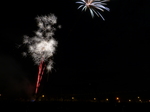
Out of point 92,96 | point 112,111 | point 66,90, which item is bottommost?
point 112,111

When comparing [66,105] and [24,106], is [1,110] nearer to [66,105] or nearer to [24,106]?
[24,106]

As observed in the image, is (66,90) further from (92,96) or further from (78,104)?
(78,104)

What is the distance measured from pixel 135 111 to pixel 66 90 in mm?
22324

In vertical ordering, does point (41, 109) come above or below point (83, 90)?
below

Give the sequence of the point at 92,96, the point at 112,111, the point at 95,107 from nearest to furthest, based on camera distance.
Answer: the point at 112,111 < the point at 95,107 < the point at 92,96

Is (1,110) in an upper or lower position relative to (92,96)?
lower

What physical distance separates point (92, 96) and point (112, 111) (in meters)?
17.0

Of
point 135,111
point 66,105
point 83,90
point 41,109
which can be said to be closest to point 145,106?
point 135,111

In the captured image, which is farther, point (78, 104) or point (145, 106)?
point (78, 104)

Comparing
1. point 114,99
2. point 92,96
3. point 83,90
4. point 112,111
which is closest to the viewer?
point 114,99

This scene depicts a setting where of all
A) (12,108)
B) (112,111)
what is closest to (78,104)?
(112,111)

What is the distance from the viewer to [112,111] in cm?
1314

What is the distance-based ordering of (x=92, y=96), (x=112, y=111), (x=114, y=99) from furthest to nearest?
(x=92, y=96) → (x=112, y=111) → (x=114, y=99)

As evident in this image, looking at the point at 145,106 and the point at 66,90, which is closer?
the point at 145,106
